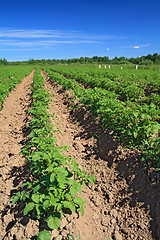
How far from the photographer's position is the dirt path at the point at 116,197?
2361 millimetres

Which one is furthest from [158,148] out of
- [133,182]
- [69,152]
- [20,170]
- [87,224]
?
[20,170]

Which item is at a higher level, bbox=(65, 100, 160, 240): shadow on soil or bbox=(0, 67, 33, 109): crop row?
bbox=(0, 67, 33, 109): crop row

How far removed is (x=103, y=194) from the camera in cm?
309

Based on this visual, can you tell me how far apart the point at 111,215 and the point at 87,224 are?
0.44 meters

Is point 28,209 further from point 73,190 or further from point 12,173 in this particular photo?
point 12,173

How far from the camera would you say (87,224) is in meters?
2.46

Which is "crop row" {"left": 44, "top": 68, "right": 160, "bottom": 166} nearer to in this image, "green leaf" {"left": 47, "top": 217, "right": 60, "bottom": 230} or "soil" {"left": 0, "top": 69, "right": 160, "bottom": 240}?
"soil" {"left": 0, "top": 69, "right": 160, "bottom": 240}

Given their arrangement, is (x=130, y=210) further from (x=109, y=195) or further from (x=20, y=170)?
(x=20, y=170)

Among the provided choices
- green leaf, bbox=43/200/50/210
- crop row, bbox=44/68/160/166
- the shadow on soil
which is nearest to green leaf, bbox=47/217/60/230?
green leaf, bbox=43/200/50/210

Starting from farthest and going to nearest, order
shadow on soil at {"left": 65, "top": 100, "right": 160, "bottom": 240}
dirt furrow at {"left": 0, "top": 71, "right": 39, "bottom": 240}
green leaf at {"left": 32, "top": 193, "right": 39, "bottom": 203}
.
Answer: shadow on soil at {"left": 65, "top": 100, "right": 160, "bottom": 240}
dirt furrow at {"left": 0, "top": 71, "right": 39, "bottom": 240}
green leaf at {"left": 32, "top": 193, "right": 39, "bottom": 203}

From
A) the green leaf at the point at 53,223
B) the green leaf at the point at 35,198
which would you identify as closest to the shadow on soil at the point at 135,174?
the green leaf at the point at 53,223

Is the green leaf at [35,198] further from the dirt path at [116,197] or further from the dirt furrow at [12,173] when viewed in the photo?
the dirt path at [116,197]

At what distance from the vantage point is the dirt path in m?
2.36

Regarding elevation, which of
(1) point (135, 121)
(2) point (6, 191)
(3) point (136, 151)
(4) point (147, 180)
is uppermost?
(1) point (135, 121)
